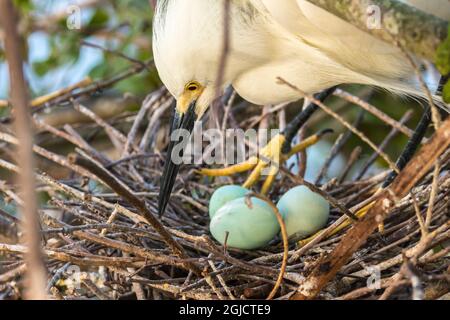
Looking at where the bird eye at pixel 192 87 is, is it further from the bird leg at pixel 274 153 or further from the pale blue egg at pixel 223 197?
the bird leg at pixel 274 153

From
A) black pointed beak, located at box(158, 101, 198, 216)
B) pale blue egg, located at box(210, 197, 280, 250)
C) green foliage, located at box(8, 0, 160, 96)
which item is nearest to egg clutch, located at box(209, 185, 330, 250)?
pale blue egg, located at box(210, 197, 280, 250)

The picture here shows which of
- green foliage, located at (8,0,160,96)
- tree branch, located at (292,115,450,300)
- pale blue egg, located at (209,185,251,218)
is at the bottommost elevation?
tree branch, located at (292,115,450,300)

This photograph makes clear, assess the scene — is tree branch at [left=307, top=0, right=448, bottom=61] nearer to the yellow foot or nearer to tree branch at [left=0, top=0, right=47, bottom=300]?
tree branch at [left=0, top=0, right=47, bottom=300]

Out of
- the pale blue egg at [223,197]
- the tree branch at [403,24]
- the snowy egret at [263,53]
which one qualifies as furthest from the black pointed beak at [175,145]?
the tree branch at [403,24]

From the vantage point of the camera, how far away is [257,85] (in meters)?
1.50

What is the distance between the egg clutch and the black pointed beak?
0.11 metres

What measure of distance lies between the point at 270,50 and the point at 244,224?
1.29 feet

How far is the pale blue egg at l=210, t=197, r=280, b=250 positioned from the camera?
135cm

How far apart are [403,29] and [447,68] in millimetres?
86

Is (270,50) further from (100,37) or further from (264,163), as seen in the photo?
(100,37)

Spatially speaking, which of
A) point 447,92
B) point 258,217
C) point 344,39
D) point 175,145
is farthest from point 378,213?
point 175,145

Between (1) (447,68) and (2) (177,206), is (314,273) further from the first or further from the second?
(2) (177,206)

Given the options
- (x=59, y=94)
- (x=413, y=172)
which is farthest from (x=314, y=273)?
(x=59, y=94)

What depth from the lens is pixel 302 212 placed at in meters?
1.44
